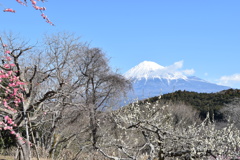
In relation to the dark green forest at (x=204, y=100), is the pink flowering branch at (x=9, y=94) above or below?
below

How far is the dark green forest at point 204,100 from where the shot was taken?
29711 mm

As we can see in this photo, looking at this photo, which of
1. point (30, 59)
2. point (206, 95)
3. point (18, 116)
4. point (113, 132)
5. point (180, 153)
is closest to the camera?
point (180, 153)

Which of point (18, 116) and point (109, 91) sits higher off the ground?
point (109, 91)

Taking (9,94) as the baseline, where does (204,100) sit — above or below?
above

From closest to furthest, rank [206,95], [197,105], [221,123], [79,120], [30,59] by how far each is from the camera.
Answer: [30,59] < [79,120] < [221,123] < [197,105] < [206,95]

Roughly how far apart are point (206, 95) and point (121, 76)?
63.6ft

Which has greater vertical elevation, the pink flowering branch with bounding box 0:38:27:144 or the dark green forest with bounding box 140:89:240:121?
the dark green forest with bounding box 140:89:240:121

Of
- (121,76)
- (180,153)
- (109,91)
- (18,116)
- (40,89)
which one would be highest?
(121,76)

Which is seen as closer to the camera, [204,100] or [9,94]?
[9,94]

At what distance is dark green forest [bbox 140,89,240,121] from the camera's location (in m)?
→ 29.7

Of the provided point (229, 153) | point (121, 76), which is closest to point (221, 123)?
point (121, 76)

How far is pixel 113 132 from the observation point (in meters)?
19.1

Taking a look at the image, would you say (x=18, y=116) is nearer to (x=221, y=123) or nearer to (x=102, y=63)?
(x=102, y=63)

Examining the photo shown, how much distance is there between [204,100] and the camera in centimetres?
3369
